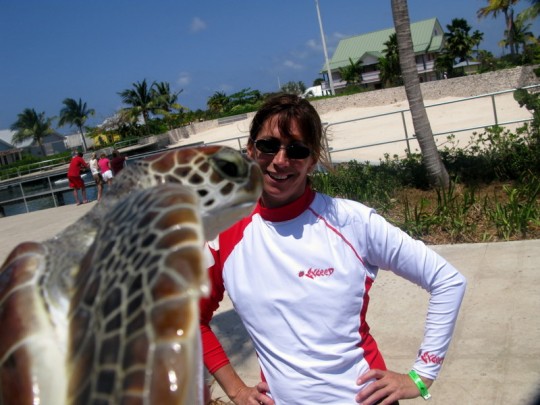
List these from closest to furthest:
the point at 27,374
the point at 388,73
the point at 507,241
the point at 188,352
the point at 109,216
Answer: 1. the point at 188,352
2. the point at 27,374
3. the point at 109,216
4. the point at 507,241
5. the point at 388,73

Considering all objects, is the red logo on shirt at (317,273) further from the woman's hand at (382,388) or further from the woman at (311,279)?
the woman's hand at (382,388)

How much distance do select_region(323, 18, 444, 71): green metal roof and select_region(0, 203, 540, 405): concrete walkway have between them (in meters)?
55.5

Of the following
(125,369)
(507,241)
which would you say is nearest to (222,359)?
(125,369)

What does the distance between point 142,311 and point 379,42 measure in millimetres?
65305

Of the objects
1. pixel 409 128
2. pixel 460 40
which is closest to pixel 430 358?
pixel 409 128

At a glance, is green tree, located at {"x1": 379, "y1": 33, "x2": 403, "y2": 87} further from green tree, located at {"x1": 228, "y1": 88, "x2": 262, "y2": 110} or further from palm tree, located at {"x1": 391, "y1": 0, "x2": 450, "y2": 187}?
palm tree, located at {"x1": 391, "y1": 0, "x2": 450, "y2": 187}

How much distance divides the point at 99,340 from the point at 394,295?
3726mm

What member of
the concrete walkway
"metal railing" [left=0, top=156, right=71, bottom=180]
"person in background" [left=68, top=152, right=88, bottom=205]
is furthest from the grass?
"metal railing" [left=0, top=156, right=71, bottom=180]

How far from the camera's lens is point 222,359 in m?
1.64

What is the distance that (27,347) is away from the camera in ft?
2.51

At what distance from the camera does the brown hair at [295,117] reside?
1.50m

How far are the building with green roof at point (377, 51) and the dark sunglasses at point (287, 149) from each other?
55.6m

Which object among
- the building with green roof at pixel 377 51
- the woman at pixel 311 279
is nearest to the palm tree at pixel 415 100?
the woman at pixel 311 279

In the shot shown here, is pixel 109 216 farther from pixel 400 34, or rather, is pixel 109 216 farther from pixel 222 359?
pixel 400 34
